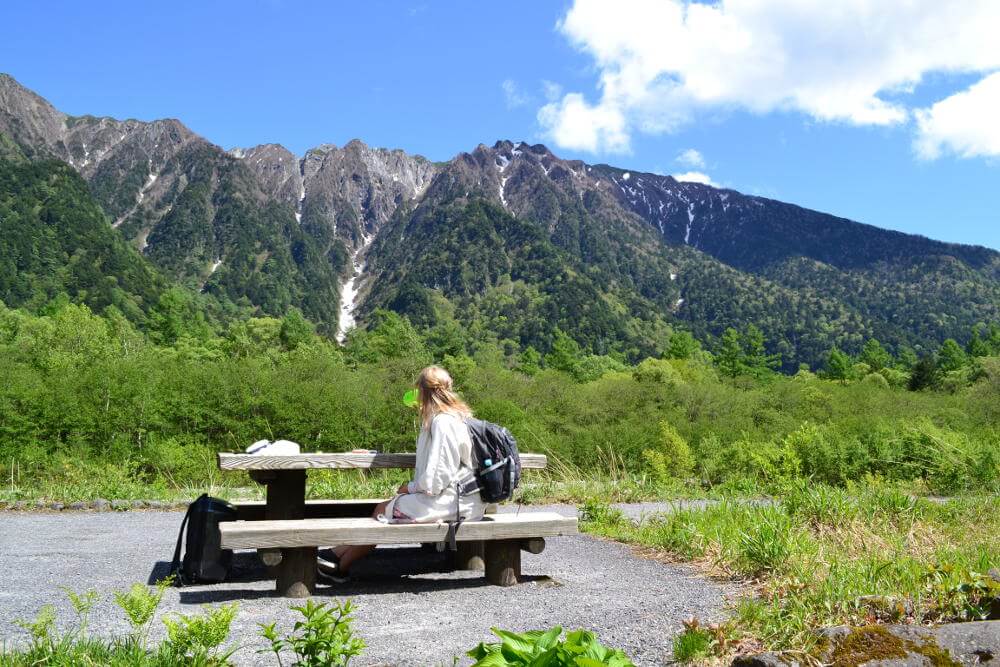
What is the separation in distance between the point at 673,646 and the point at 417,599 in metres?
1.60

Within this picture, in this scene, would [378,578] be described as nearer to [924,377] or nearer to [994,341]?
[924,377]

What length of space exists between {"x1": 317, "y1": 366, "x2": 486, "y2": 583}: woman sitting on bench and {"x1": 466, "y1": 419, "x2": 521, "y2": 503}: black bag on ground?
0.06 m

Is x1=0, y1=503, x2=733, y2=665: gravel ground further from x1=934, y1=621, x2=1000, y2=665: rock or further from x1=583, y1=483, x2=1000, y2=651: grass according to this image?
x1=934, y1=621, x2=1000, y2=665: rock

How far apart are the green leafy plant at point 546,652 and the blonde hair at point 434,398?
232cm

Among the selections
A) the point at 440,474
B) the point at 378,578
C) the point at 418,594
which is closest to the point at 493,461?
the point at 440,474

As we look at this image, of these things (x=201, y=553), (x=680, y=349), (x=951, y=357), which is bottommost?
(x=201, y=553)

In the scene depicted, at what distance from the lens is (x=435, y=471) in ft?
15.0

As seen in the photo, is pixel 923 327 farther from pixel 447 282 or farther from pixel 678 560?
pixel 678 560

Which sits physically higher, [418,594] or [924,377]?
[924,377]

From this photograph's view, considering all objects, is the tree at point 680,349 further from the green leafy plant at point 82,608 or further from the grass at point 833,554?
the green leafy plant at point 82,608

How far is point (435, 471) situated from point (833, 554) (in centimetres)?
239

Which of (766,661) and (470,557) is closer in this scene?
(766,661)

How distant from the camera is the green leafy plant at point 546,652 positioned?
2.27 m

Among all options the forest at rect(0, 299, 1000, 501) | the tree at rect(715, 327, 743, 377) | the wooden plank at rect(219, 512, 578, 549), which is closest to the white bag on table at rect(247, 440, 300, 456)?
the wooden plank at rect(219, 512, 578, 549)
